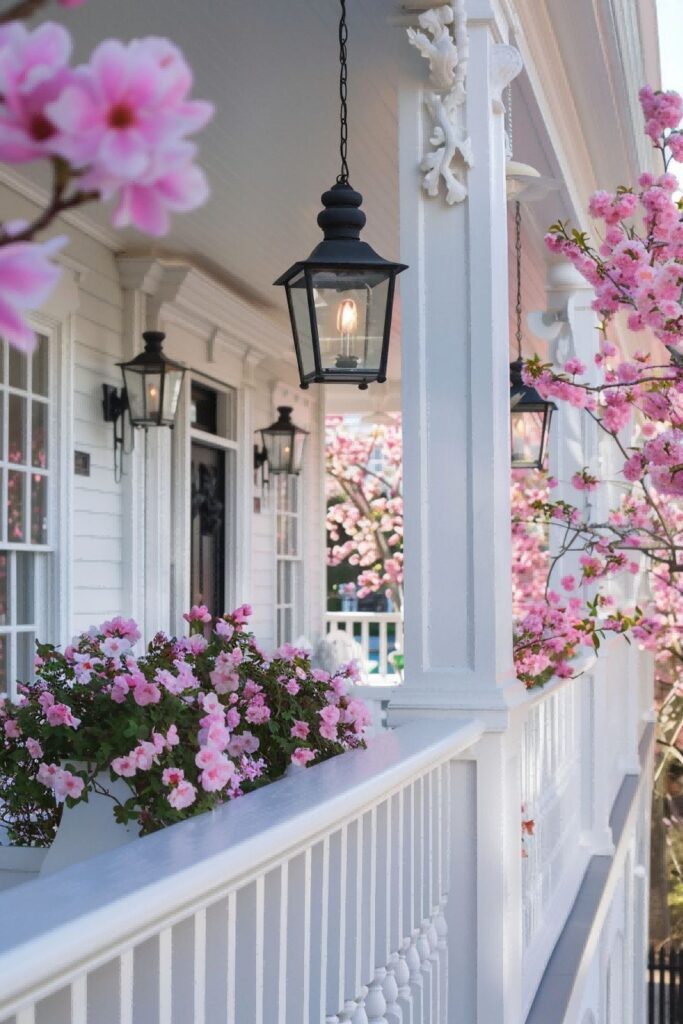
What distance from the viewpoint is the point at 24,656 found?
5344 mm

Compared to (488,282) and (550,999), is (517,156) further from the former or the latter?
(550,999)

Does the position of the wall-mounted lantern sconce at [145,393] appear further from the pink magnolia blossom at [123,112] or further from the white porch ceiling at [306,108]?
the pink magnolia blossom at [123,112]

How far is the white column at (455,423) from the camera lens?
10.5 feet

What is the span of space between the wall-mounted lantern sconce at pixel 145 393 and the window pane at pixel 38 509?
0.60m

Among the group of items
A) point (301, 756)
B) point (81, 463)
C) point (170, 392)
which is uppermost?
point (170, 392)

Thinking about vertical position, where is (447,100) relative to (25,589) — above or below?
above

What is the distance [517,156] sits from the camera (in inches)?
215

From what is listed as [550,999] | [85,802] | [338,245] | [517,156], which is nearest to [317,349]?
[338,245]

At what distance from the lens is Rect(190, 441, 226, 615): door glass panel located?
24.1ft

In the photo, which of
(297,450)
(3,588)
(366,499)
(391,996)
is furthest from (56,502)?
(366,499)

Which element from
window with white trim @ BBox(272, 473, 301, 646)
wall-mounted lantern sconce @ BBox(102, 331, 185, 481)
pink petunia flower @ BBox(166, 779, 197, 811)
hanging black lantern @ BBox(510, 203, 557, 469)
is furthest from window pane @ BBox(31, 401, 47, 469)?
pink petunia flower @ BBox(166, 779, 197, 811)

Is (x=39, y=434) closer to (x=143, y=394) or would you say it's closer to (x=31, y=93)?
(x=143, y=394)

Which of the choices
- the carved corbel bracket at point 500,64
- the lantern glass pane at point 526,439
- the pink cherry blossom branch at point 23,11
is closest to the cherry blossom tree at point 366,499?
the lantern glass pane at point 526,439

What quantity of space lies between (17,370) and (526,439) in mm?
2562
